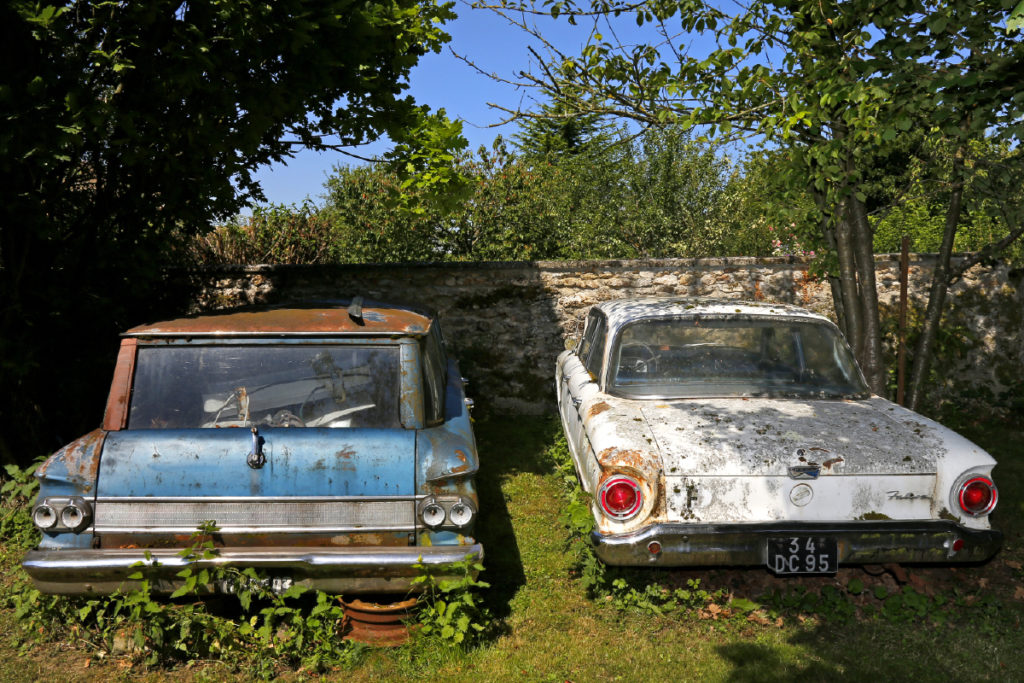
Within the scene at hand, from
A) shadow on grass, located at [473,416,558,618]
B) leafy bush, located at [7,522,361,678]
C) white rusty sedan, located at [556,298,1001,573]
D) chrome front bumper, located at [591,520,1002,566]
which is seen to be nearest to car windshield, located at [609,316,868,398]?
white rusty sedan, located at [556,298,1001,573]

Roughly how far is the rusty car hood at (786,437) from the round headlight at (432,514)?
127cm

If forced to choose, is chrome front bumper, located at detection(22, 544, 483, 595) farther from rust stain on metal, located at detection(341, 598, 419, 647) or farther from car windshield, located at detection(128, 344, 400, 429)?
car windshield, located at detection(128, 344, 400, 429)

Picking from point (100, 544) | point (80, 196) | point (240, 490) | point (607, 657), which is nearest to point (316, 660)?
point (240, 490)

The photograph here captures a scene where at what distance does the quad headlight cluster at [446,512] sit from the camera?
3.91 metres

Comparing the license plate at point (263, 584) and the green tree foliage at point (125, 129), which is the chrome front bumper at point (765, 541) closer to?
the license plate at point (263, 584)

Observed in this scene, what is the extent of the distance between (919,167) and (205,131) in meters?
5.97

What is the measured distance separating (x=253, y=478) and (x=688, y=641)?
2.54 m

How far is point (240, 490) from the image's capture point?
391 centimetres

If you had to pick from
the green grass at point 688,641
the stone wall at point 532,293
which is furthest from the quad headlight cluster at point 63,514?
the stone wall at point 532,293

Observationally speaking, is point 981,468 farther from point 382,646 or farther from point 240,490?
point 240,490

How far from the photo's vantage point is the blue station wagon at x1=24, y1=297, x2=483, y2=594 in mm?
3775

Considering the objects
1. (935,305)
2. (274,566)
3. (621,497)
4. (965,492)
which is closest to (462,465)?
(621,497)

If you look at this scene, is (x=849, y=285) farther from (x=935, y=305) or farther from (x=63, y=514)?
(x=63, y=514)

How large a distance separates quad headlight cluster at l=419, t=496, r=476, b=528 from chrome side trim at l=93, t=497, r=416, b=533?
77mm
